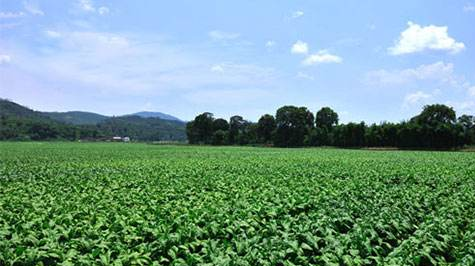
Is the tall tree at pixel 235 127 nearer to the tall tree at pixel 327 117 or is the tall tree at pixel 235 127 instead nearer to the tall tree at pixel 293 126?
the tall tree at pixel 293 126

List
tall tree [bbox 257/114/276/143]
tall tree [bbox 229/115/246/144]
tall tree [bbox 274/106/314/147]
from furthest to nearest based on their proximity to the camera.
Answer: tall tree [bbox 229/115/246/144]
tall tree [bbox 257/114/276/143]
tall tree [bbox 274/106/314/147]

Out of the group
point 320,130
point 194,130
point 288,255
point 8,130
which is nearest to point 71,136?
point 8,130

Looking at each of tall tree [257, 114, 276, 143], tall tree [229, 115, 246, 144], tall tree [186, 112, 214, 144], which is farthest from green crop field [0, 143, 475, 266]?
tall tree [186, 112, 214, 144]

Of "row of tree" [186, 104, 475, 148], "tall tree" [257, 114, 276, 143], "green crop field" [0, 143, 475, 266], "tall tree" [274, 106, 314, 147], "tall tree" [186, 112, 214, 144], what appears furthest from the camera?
"tall tree" [186, 112, 214, 144]

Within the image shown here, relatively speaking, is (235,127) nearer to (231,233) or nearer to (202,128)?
(202,128)

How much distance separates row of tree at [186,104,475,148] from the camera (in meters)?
90.7

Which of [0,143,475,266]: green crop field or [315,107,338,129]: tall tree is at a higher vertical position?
[315,107,338,129]: tall tree

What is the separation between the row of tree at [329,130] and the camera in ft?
298

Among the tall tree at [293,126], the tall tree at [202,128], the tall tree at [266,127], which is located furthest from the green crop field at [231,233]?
the tall tree at [202,128]

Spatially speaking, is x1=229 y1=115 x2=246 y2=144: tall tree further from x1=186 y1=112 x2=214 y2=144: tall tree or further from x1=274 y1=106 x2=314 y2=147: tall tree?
x1=274 y1=106 x2=314 y2=147: tall tree

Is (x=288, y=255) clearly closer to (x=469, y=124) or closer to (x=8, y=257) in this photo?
(x=8, y=257)

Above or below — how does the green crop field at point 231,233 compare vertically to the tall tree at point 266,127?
below

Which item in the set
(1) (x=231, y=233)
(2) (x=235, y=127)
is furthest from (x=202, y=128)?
(1) (x=231, y=233)

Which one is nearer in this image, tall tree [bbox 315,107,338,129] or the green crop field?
the green crop field
